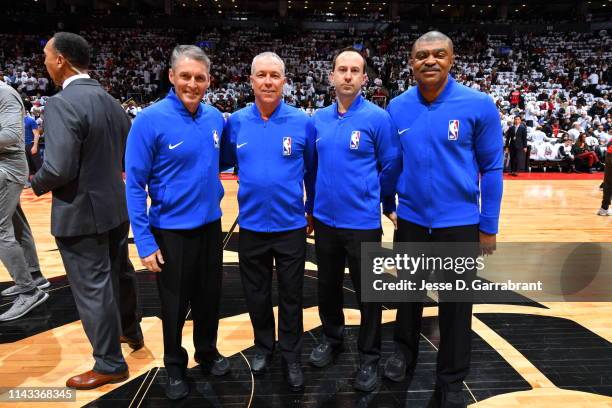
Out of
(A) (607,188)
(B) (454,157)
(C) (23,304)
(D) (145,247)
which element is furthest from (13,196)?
(A) (607,188)

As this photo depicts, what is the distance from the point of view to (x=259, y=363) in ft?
7.88

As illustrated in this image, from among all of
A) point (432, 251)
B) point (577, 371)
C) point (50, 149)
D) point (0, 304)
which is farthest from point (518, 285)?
point (0, 304)

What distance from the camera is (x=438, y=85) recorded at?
2.02 metres

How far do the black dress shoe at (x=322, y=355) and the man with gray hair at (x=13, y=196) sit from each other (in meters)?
2.10

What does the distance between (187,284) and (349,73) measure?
1315mm

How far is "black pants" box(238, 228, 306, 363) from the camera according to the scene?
227 cm

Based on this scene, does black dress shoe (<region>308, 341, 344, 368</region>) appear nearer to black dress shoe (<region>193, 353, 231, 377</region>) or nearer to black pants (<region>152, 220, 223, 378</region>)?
black dress shoe (<region>193, 353, 231, 377</region>)

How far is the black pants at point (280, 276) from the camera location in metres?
2.27

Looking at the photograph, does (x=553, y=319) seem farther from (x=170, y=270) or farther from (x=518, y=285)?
(x=170, y=270)

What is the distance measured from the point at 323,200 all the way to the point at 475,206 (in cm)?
74

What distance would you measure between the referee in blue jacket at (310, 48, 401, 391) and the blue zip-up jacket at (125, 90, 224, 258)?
22.3 inches

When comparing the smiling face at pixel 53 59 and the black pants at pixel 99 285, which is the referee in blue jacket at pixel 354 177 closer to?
the black pants at pixel 99 285

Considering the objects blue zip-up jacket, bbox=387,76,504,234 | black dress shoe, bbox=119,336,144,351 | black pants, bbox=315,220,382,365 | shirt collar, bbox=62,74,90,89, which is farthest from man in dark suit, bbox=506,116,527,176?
shirt collar, bbox=62,74,90,89

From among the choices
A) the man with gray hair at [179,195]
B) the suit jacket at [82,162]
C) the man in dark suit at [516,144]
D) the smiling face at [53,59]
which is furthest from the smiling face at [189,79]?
the man in dark suit at [516,144]
